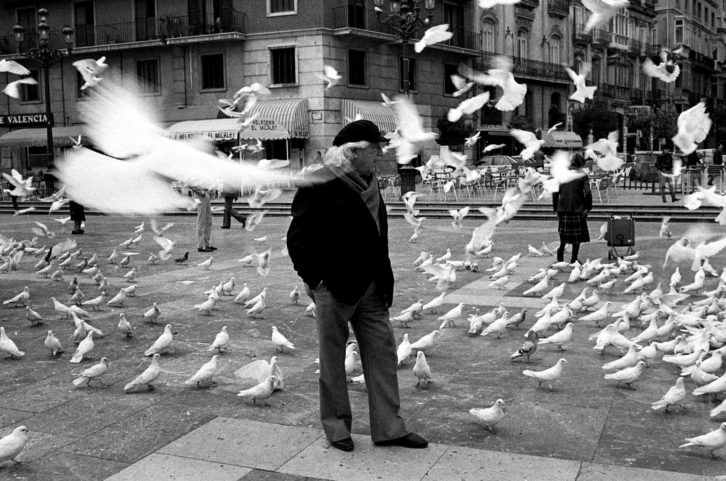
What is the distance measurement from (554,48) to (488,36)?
19.8ft

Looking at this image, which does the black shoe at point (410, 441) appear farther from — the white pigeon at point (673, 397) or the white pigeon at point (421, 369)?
the white pigeon at point (673, 397)

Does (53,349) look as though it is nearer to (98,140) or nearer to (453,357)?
(453,357)

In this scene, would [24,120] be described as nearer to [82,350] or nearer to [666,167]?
[666,167]

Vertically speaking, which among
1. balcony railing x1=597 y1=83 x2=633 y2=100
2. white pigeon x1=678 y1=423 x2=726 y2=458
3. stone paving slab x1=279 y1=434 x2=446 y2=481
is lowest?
stone paving slab x1=279 y1=434 x2=446 y2=481

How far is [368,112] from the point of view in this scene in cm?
3061

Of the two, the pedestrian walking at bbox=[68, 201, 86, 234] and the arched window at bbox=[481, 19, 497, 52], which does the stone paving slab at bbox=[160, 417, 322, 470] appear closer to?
the pedestrian walking at bbox=[68, 201, 86, 234]

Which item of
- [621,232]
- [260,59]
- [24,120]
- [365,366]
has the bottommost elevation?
[365,366]

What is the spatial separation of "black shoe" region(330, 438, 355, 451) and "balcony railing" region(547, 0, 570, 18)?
39587 mm

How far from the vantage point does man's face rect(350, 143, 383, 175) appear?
165 inches

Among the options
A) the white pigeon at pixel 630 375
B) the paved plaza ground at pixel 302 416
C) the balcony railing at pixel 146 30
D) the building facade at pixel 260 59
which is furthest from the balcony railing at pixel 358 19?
the white pigeon at pixel 630 375

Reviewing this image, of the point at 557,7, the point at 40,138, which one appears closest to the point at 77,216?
the point at 40,138

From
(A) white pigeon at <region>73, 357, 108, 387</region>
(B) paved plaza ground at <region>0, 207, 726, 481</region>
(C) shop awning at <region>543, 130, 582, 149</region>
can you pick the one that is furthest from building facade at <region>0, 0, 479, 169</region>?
(A) white pigeon at <region>73, 357, 108, 387</region>

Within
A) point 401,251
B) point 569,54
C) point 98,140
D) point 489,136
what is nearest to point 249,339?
point 98,140

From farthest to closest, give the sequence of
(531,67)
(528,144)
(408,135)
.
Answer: (531,67) < (528,144) < (408,135)
